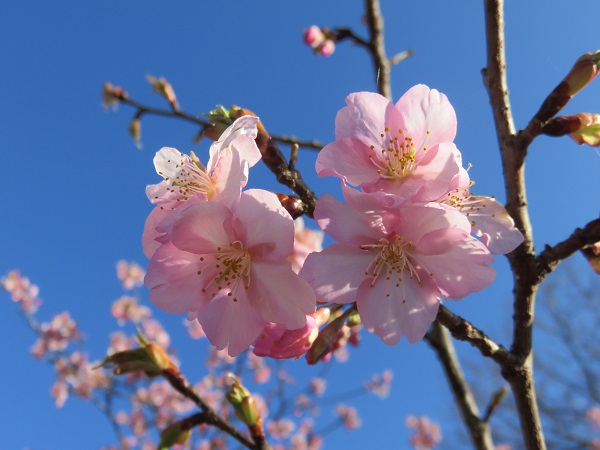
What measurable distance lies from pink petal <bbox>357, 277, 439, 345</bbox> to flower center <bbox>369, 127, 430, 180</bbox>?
0.66 ft

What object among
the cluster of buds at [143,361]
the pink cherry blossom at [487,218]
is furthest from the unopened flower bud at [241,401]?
the pink cherry blossom at [487,218]

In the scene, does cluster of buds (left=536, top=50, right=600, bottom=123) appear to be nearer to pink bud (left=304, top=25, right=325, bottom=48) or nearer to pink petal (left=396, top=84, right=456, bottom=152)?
pink petal (left=396, top=84, right=456, bottom=152)

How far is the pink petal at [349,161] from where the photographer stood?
88 centimetres

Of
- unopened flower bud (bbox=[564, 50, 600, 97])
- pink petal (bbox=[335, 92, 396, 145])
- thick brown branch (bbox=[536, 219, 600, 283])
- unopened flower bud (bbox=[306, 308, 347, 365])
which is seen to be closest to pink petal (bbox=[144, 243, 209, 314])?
unopened flower bud (bbox=[306, 308, 347, 365])

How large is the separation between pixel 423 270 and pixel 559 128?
0.45 metres

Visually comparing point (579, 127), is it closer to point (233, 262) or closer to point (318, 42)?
point (233, 262)

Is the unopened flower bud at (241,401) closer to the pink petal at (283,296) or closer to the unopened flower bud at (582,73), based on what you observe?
the pink petal at (283,296)

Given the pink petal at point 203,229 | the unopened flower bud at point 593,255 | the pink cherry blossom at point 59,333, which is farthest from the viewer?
the pink cherry blossom at point 59,333

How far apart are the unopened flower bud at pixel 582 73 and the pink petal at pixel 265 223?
67 centimetres

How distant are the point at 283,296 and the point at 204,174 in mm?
330

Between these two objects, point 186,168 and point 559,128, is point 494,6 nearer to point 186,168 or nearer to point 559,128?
point 559,128

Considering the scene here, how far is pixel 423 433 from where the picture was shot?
338 inches

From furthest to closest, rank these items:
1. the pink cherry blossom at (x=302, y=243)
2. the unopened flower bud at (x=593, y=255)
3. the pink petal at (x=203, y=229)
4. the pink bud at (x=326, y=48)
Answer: the pink bud at (x=326, y=48), the pink cherry blossom at (x=302, y=243), the unopened flower bud at (x=593, y=255), the pink petal at (x=203, y=229)

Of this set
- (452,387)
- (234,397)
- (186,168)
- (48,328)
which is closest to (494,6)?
(186,168)
